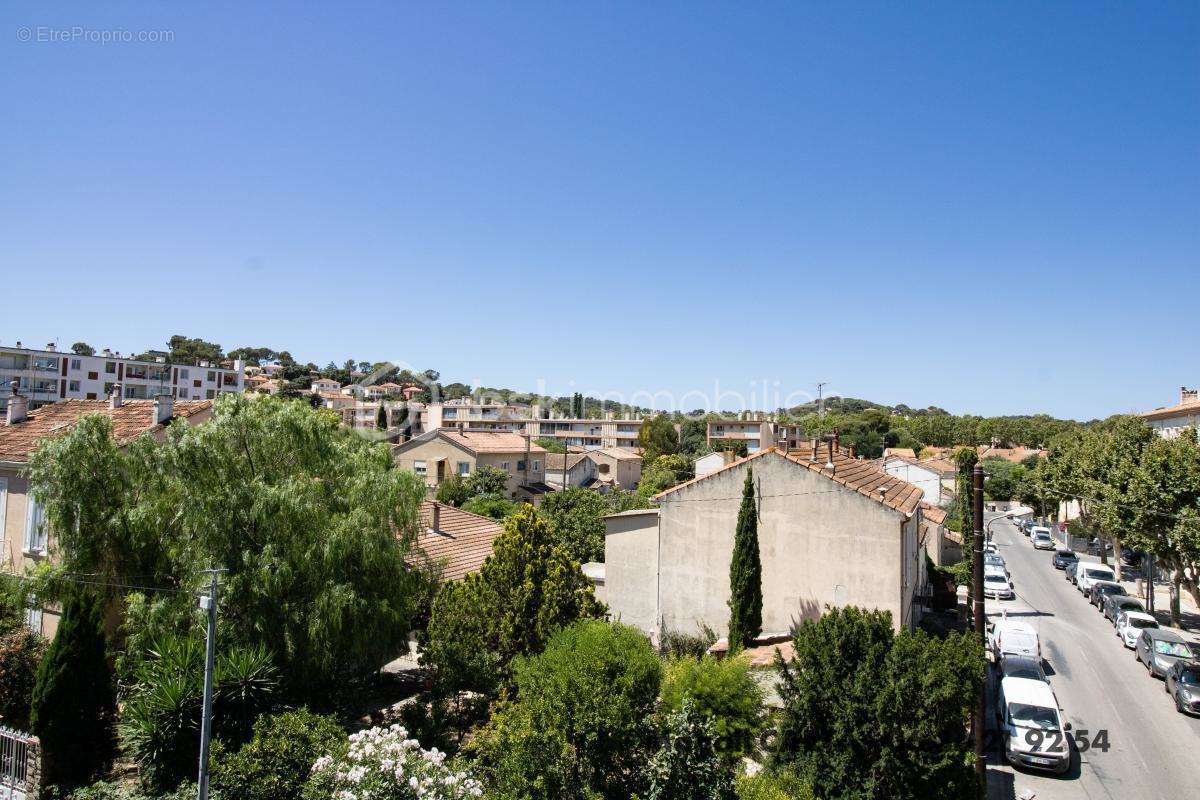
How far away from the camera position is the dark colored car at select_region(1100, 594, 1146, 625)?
29.5 metres

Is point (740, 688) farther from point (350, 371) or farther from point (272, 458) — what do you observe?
point (350, 371)

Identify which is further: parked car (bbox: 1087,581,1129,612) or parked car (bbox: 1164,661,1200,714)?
parked car (bbox: 1087,581,1129,612)

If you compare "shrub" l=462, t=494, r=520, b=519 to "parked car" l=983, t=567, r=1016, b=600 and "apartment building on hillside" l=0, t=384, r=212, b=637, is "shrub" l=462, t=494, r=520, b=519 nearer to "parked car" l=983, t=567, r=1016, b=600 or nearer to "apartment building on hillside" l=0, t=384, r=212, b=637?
"apartment building on hillside" l=0, t=384, r=212, b=637

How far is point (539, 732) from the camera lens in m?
10.4

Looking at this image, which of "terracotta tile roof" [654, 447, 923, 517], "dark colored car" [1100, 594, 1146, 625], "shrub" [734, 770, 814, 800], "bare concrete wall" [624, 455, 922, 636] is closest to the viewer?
"shrub" [734, 770, 814, 800]

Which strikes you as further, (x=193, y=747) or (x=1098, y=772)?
(x=1098, y=772)

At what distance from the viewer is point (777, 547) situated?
20.2 metres

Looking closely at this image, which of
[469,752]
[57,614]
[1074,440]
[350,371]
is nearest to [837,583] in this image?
[469,752]

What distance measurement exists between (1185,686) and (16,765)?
93.9 ft

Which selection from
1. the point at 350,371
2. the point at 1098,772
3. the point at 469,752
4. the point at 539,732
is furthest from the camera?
the point at 350,371

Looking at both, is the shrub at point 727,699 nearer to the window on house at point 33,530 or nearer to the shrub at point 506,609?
the shrub at point 506,609

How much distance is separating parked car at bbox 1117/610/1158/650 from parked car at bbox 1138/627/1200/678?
166 centimetres

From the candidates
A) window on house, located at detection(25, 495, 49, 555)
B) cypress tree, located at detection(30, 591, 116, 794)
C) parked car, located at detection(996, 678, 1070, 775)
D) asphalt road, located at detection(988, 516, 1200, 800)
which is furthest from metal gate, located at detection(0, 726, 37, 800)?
parked car, located at detection(996, 678, 1070, 775)

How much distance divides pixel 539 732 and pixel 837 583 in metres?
11.6
